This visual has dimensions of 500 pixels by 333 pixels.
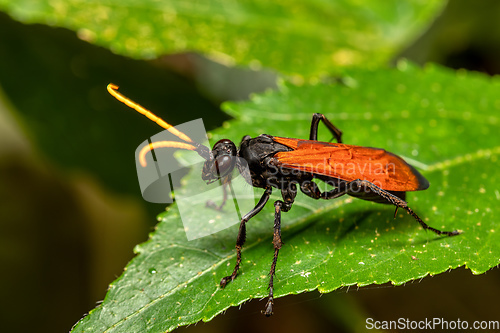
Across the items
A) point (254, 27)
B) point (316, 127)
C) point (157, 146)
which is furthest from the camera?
point (254, 27)

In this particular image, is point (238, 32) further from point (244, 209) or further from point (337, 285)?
point (337, 285)

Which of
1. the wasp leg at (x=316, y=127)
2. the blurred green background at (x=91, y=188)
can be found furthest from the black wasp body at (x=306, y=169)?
the blurred green background at (x=91, y=188)

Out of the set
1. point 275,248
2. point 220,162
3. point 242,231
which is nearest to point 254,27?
point 220,162

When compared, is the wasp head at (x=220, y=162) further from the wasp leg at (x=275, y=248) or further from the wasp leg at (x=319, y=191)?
the wasp leg at (x=319, y=191)

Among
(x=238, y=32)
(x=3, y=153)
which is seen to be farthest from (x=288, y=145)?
(x=3, y=153)

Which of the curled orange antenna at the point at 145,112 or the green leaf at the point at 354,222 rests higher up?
the curled orange antenna at the point at 145,112

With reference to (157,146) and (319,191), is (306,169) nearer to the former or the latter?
(319,191)
